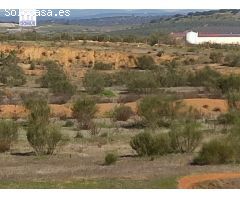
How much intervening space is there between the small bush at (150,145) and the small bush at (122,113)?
11772 millimetres

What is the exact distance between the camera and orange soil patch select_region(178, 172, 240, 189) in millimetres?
16016

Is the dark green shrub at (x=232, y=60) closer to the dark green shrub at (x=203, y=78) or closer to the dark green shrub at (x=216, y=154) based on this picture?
the dark green shrub at (x=203, y=78)

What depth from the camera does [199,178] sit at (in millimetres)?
16938

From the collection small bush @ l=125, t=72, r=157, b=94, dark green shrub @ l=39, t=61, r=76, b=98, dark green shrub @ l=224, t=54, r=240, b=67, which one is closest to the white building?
dark green shrub @ l=224, t=54, r=240, b=67

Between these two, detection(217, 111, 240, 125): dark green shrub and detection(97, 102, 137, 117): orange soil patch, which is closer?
detection(217, 111, 240, 125): dark green shrub

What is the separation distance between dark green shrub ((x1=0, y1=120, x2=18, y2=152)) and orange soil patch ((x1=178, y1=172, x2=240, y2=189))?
9.36 meters

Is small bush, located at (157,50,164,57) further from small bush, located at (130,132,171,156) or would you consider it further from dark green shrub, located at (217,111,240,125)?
Answer: small bush, located at (130,132,171,156)

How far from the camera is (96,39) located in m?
93.4

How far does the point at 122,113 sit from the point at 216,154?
14.7 metres

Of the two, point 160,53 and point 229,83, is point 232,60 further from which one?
point 229,83

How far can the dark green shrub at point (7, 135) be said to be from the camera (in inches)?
965

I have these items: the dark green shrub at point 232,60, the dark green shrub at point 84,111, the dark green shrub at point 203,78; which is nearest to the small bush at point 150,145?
the dark green shrub at point 84,111

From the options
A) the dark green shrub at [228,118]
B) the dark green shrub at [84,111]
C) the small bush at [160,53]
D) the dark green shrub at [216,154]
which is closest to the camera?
Answer: the dark green shrub at [216,154]
